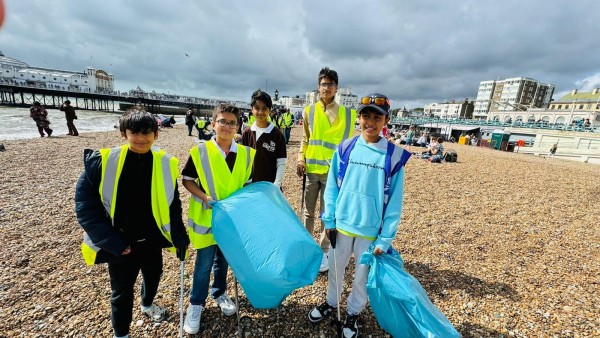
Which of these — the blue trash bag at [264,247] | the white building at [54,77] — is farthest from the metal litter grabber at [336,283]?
the white building at [54,77]

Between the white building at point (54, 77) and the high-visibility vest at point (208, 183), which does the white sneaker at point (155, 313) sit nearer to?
the high-visibility vest at point (208, 183)

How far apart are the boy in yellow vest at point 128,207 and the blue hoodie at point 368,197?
1.45m

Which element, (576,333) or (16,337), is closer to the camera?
(16,337)

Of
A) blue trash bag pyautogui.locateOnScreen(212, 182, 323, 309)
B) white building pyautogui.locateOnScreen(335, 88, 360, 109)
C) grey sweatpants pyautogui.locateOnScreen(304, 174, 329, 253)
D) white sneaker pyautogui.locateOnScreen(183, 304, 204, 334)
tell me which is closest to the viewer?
blue trash bag pyautogui.locateOnScreen(212, 182, 323, 309)

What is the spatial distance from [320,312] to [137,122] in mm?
2393

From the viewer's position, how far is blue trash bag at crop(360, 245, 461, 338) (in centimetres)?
189

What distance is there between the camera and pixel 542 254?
4109 millimetres

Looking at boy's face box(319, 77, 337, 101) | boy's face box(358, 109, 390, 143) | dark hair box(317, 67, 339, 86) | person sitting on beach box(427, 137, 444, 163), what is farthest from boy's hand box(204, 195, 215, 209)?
person sitting on beach box(427, 137, 444, 163)

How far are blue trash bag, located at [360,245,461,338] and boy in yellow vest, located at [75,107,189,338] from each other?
64.4 inches

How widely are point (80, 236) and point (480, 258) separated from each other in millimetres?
6301

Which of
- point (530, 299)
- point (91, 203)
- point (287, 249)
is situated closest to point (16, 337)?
point (91, 203)

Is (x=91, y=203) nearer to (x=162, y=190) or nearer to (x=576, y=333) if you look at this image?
(x=162, y=190)

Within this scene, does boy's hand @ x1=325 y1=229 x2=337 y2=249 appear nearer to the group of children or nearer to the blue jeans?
the group of children

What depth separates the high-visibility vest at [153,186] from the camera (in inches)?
74.5
